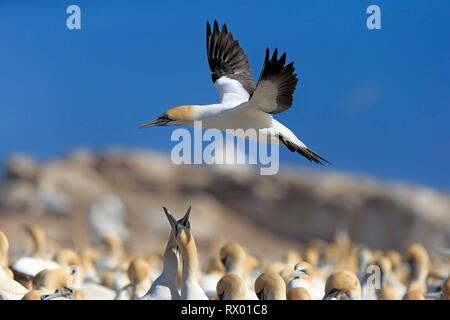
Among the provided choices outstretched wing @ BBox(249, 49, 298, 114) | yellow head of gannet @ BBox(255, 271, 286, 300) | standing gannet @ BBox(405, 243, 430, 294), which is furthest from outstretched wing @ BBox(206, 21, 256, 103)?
standing gannet @ BBox(405, 243, 430, 294)

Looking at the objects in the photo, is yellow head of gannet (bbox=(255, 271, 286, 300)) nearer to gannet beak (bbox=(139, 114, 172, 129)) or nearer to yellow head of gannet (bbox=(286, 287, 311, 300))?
yellow head of gannet (bbox=(286, 287, 311, 300))

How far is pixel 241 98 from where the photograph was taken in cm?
953

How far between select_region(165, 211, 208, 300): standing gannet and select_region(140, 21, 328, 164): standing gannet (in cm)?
156

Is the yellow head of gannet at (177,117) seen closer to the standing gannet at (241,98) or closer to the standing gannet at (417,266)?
the standing gannet at (241,98)

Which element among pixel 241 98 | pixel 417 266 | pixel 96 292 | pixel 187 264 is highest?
pixel 241 98

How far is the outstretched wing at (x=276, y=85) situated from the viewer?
799 centimetres

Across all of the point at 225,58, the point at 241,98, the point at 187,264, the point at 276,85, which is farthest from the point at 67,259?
the point at 187,264

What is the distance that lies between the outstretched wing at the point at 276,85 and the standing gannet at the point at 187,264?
1.56 metres

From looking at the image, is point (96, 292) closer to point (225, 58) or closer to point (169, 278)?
point (225, 58)

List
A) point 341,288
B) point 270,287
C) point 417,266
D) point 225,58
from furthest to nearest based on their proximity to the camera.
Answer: point 417,266
point 225,58
point 341,288
point 270,287

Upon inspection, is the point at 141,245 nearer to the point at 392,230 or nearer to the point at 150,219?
the point at 150,219

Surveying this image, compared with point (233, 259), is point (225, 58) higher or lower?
higher

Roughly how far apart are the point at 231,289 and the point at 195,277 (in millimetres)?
487

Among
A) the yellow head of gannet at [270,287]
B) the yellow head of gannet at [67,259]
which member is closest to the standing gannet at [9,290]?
the yellow head of gannet at [270,287]
